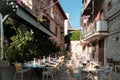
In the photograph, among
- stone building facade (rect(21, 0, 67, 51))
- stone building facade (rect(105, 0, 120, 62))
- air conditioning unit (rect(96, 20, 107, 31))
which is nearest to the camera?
stone building facade (rect(21, 0, 67, 51))

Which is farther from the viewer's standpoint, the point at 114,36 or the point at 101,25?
the point at 101,25

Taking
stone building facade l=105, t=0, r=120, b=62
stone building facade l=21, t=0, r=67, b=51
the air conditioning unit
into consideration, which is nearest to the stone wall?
stone building facade l=105, t=0, r=120, b=62

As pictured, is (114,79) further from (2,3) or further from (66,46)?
(66,46)

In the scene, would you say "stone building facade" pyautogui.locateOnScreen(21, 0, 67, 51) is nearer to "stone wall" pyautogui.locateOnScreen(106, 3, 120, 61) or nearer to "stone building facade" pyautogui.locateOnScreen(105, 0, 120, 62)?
"stone building facade" pyautogui.locateOnScreen(105, 0, 120, 62)

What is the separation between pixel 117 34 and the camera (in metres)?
16.6

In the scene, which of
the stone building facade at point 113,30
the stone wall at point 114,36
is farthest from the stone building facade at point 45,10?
the stone wall at point 114,36

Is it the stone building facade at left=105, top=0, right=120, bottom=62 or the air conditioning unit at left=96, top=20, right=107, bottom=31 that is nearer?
the stone building facade at left=105, top=0, right=120, bottom=62

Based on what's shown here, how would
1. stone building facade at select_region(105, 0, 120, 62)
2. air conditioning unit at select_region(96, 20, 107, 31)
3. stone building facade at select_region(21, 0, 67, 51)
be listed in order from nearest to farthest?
1. stone building facade at select_region(21, 0, 67, 51)
2. stone building facade at select_region(105, 0, 120, 62)
3. air conditioning unit at select_region(96, 20, 107, 31)

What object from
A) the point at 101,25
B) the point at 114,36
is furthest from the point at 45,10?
the point at 114,36

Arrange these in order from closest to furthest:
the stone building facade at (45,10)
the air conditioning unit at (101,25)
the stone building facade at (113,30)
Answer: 1. the stone building facade at (45,10)
2. the stone building facade at (113,30)
3. the air conditioning unit at (101,25)

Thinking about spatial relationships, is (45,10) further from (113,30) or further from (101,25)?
(113,30)

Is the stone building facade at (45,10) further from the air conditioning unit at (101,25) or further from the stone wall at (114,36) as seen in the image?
the stone wall at (114,36)

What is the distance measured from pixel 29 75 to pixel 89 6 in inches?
605

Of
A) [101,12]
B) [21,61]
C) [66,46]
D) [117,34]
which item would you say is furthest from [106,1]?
[66,46]
